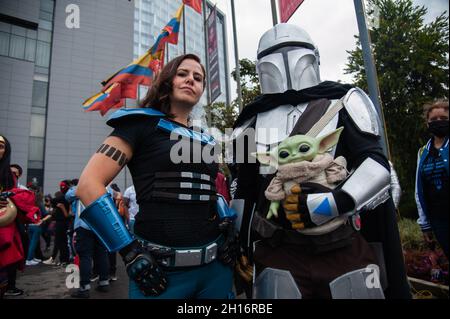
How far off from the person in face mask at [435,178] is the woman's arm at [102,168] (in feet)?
4.53

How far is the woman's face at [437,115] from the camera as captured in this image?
1.05 m

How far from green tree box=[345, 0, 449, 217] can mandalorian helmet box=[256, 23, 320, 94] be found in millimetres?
451

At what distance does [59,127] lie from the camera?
1870 centimetres

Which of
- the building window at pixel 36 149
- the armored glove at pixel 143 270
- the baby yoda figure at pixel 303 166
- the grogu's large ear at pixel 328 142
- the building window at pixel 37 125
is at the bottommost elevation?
the armored glove at pixel 143 270

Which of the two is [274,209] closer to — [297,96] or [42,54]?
[297,96]

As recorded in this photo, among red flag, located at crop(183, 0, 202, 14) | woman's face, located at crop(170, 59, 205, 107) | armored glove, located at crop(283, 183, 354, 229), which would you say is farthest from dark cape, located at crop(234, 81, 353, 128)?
red flag, located at crop(183, 0, 202, 14)

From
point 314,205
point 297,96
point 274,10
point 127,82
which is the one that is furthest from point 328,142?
point 127,82

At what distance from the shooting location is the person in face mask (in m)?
1.09

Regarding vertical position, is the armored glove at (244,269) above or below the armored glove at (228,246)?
below

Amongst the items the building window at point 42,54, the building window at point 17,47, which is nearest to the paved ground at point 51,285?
the building window at point 17,47

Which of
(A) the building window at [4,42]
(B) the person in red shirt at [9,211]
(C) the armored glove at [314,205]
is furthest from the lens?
(A) the building window at [4,42]

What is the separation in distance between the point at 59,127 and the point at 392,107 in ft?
68.5

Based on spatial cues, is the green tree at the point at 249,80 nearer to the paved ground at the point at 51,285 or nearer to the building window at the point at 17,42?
the paved ground at the point at 51,285
